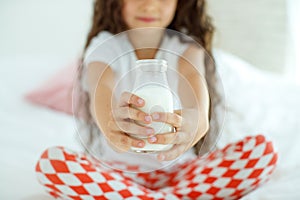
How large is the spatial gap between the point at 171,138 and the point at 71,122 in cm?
68

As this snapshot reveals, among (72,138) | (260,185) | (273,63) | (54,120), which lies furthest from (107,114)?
(273,63)

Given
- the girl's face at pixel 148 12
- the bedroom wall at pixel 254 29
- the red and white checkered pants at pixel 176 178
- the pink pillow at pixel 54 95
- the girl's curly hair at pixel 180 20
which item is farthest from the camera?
the bedroom wall at pixel 254 29

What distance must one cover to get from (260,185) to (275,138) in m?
0.31

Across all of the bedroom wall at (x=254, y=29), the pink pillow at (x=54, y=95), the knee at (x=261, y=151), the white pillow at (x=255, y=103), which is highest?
the bedroom wall at (x=254, y=29)

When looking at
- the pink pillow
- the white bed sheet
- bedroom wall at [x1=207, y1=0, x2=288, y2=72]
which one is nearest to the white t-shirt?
the white bed sheet

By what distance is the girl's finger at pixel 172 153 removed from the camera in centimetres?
63

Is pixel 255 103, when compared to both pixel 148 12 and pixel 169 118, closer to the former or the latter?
pixel 148 12

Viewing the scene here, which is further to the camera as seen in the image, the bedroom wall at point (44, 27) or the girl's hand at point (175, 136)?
the bedroom wall at point (44, 27)

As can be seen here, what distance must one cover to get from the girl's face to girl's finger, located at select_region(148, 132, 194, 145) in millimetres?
325

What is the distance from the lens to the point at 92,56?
680 mm

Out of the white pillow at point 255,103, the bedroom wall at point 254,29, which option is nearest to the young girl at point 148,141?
the white pillow at point 255,103

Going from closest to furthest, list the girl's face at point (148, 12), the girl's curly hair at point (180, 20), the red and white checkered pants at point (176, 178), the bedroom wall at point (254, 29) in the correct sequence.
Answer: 1. the red and white checkered pants at point (176, 178)
2. the girl's face at point (148, 12)
3. the girl's curly hair at point (180, 20)
4. the bedroom wall at point (254, 29)

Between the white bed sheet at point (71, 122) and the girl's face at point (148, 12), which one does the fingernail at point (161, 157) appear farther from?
the girl's face at point (148, 12)

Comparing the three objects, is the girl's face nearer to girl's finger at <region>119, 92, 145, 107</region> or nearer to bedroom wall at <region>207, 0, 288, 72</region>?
girl's finger at <region>119, 92, 145, 107</region>
